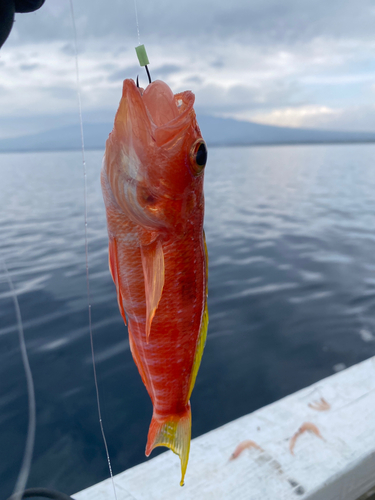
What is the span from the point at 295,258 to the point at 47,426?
21.6ft

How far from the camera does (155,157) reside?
1321 millimetres

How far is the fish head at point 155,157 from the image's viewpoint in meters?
1.27

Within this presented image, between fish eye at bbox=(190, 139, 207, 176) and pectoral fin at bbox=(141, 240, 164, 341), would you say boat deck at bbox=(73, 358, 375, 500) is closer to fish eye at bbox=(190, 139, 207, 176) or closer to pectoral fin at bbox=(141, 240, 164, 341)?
pectoral fin at bbox=(141, 240, 164, 341)

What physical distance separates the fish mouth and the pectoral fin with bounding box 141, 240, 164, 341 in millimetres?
416

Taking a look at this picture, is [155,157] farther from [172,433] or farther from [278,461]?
[278,461]

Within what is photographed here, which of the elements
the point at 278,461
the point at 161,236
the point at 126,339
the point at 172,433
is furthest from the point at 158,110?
the point at 126,339

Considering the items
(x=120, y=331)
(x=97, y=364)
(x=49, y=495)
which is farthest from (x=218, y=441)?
(x=120, y=331)

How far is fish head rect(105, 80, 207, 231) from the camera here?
4.18 ft

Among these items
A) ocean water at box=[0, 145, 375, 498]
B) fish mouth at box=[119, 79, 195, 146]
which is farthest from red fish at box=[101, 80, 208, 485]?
ocean water at box=[0, 145, 375, 498]

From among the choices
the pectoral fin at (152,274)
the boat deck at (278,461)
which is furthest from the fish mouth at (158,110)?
the boat deck at (278,461)

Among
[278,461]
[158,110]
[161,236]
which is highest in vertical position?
[158,110]

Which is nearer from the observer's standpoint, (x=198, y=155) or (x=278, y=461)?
(x=198, y=155)

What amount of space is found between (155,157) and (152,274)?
0.46m

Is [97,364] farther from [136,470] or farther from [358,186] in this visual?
[358,186]
